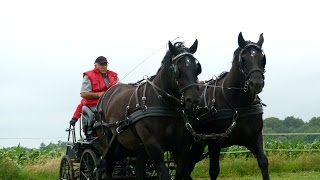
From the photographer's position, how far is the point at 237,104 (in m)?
8.13

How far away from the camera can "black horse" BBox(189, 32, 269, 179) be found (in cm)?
768

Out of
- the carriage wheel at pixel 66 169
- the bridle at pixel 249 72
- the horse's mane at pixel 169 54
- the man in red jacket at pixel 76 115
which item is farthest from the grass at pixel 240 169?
the horse's mane at pixel 169 54

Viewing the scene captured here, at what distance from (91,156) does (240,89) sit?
267 cm

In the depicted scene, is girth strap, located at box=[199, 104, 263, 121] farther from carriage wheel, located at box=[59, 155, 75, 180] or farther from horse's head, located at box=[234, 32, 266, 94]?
carriage wheel, located at box=[59, 155, 75, 180]

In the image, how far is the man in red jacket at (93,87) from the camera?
367 inches

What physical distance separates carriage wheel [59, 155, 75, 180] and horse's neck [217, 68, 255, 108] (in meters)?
2.97

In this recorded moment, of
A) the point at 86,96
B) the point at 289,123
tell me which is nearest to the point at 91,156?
the point at 86,96

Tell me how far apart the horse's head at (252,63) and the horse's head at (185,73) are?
78 centimetres

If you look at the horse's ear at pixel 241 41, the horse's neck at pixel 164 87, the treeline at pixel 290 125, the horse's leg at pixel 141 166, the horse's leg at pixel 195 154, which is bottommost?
the horse's leg at pixel 141 166

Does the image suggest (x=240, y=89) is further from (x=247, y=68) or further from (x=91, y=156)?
(x=91, y=156)

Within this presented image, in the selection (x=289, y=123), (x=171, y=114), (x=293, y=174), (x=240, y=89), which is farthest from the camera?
(x=289, y=123)

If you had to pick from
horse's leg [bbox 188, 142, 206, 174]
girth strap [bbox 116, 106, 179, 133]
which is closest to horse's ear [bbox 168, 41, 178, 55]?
girth strap [bbox 116, 106, 179, 133]

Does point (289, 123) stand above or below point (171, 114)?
above

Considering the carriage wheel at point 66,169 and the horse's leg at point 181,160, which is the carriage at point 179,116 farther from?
the carriage wheel at point 66,169
